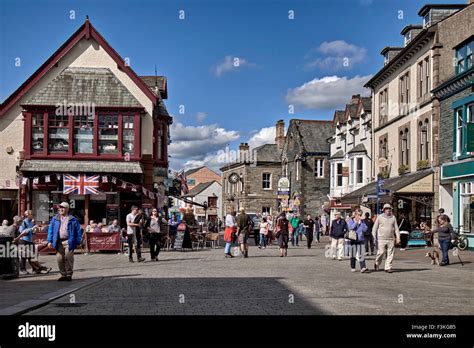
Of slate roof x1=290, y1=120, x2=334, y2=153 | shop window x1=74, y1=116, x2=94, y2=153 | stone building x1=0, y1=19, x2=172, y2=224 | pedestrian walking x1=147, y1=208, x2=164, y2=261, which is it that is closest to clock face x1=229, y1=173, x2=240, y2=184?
slate roof x1=290, y1=120, x2=334, y2=153

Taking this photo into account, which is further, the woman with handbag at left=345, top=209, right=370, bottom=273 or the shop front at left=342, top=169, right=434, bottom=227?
the shop front at left=342, top=169, right=434, bottom=227

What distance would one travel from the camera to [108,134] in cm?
3055

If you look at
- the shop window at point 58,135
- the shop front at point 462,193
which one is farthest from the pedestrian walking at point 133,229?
the shop front at point 462,193

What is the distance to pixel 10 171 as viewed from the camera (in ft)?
100

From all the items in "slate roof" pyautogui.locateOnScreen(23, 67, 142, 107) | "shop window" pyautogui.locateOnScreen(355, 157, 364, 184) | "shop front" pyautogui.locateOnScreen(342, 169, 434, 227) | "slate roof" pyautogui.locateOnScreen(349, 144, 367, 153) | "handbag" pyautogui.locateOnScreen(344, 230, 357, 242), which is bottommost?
"handbag" pyautogui.locateOnScreen(344, 230, 357, 242)

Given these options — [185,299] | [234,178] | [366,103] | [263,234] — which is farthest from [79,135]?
[234,178]

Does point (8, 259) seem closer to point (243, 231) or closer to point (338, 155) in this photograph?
point (243, 231)

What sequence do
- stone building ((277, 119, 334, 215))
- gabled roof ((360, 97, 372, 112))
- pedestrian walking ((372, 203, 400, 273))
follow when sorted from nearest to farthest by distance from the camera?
1. pedestrian walking ((372, 203, 400, 273))
2. gabled roof ((360, 97, 372, 112))
3. stone building ((277, 119, 334, 215))

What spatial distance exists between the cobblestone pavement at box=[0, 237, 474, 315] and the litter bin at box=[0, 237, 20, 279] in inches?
14.9

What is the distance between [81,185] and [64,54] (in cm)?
679

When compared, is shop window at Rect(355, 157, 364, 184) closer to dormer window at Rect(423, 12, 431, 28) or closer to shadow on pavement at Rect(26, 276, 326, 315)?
dormer window at Rect(423, 12, 431, 28)

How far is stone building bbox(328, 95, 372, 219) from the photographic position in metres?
45.3
